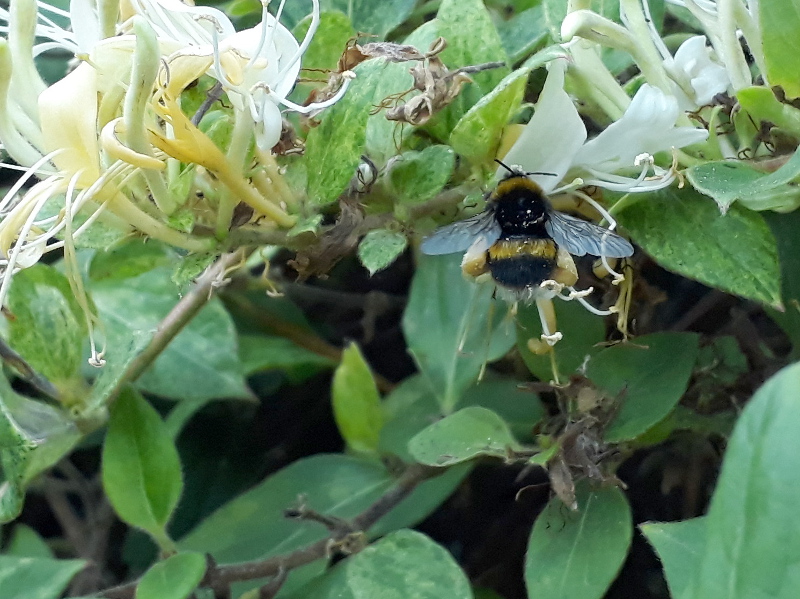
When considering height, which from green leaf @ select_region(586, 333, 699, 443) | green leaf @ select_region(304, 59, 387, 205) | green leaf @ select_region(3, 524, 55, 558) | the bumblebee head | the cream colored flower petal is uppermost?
the cream colored flower petal

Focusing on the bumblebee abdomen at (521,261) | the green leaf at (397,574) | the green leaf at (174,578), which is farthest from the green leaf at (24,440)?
the bumblebee abdomen at (521,261)

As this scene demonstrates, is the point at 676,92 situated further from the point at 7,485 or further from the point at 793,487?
the point at 7,485

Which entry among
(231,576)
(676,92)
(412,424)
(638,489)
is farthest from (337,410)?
(676,92)

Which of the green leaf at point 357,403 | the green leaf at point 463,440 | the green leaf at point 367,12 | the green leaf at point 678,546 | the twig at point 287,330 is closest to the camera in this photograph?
the green leaf at point 678,546

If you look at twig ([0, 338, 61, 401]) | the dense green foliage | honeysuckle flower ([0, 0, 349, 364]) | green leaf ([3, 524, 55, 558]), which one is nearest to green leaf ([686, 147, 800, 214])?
the dense green foliage

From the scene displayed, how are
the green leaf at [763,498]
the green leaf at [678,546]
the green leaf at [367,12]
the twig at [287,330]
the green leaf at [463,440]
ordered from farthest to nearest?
the twig at [287,330] < the green leaf at [367,12] < the green leaf at [463,440] < the green leaf at [678,546] < the green leaf at [763,498]

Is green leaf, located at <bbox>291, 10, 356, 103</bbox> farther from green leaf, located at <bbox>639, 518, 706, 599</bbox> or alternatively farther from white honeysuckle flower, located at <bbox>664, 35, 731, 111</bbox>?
green leaf, located at <bbox>639, 518, 706, 599</bbox>

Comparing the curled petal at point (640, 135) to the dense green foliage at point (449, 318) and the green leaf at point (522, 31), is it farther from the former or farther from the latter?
the green leaf at point (522, 31)
